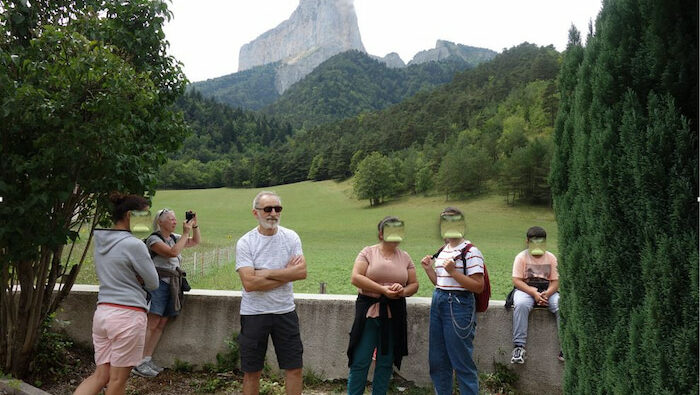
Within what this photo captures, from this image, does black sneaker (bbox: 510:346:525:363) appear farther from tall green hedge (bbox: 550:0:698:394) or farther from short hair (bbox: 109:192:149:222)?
short hair (bbox: 109:192:149:222)

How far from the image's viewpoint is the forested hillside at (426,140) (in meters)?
67.6

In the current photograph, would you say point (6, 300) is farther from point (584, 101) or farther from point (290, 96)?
point (290, 96)

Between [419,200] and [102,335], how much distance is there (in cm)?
6307

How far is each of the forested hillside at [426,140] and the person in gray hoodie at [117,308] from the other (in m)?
58.8

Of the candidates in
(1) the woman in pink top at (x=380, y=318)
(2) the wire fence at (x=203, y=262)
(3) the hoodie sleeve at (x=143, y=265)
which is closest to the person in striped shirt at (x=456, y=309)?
(1) the woman in pink top at (x=380, y=318)

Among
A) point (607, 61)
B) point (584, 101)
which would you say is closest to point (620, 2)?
point (607, 61)

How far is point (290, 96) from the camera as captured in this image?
145 m

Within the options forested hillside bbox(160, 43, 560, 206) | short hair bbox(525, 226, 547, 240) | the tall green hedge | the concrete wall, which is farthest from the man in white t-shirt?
forested hillside bbox(160, 43, 560, 206)

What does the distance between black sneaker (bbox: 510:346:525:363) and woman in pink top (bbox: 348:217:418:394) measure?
3.90 ft

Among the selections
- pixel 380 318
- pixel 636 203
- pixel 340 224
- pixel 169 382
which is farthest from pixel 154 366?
pixel 340 224

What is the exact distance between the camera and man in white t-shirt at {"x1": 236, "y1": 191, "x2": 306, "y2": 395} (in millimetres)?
3721

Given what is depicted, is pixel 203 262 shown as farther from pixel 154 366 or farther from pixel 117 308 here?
pixel 117 308

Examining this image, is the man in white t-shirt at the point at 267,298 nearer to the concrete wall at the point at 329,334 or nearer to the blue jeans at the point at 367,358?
the blue jeans at the point at 367,358

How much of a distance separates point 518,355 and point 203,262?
1125 centimetres
